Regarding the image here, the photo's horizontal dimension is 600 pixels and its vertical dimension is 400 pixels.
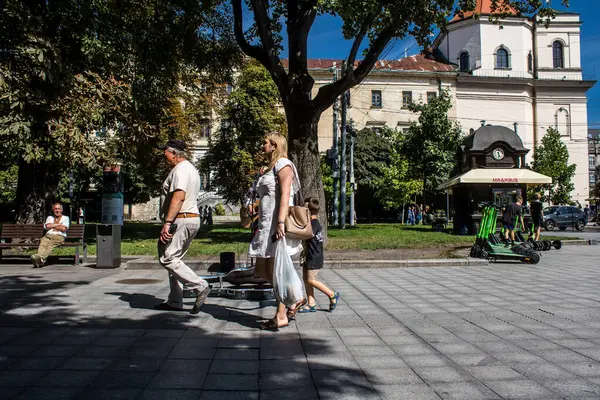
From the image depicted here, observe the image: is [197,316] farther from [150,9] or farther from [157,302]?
[150,9]

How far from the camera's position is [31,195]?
50.1 ft

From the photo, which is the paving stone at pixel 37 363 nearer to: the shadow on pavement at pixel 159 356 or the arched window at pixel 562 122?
the shadow on pavement at pixel 159 356

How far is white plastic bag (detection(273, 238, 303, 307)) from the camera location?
512 centimetres

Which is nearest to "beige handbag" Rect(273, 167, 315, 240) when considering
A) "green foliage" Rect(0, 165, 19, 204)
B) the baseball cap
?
the baseball cap

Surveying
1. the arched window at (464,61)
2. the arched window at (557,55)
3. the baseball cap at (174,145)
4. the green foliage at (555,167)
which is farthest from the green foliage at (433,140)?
the arched window at (557,55)

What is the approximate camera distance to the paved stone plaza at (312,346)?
3.55 metres

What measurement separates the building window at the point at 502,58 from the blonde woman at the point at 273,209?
195ft

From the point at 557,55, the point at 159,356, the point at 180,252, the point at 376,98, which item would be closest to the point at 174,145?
the point at 180,252

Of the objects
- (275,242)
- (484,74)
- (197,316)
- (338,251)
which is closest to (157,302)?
(197,316)

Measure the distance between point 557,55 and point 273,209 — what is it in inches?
2545

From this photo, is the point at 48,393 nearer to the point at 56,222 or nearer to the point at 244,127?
the point at 56,222

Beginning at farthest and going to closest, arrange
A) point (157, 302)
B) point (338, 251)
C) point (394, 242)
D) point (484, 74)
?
point (484, 74) → point (394, 242) → point (338, 251) → point (157, 302)

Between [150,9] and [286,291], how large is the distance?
16.5 metres

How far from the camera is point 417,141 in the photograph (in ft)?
101
